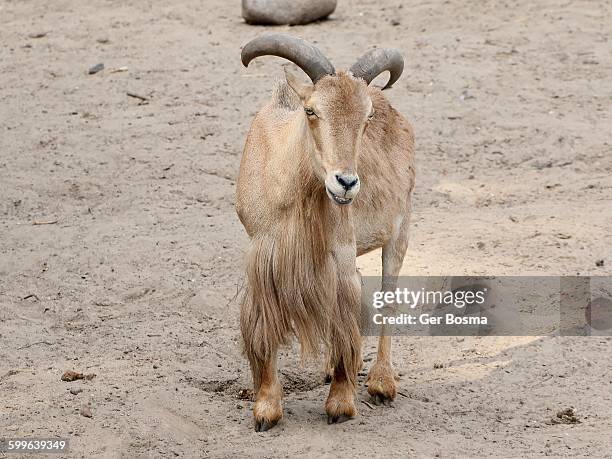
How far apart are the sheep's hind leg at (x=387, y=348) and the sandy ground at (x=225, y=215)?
130mm

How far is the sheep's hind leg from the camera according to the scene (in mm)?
7098

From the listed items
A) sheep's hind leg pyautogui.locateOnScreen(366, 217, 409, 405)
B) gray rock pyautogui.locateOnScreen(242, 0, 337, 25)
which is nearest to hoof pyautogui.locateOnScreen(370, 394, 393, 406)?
sheep's hind leg pyautogui.locateOnScreen(366, 217, 409, 405)

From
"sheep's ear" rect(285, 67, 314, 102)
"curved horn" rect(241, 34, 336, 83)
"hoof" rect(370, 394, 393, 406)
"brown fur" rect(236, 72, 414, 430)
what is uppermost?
"curved horn" rect(241, 34, 336, 83)

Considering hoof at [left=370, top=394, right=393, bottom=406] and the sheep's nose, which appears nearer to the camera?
the sheep's nose

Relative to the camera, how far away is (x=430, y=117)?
11.8 m

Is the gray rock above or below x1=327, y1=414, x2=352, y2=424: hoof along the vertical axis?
above

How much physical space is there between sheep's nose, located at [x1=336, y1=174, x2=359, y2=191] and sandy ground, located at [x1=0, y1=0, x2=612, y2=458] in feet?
4.97

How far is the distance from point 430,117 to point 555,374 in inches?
196

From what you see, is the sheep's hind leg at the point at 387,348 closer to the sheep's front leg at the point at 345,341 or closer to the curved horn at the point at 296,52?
the sheep's front leg at the point at 345,341

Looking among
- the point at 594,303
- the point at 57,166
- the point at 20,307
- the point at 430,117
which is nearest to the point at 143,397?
the point at 20,307

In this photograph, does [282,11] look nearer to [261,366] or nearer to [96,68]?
[96,68]

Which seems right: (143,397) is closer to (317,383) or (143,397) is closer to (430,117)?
(317,383)

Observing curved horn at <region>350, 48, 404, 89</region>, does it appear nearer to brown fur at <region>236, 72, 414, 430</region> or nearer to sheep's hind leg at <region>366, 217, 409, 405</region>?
brown fur at <region>236, 72, 414, 430</region>

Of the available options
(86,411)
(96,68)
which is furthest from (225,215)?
(96,68)
